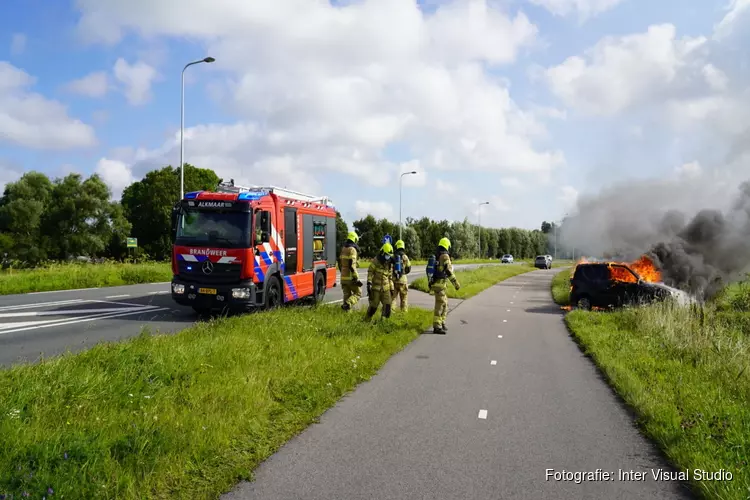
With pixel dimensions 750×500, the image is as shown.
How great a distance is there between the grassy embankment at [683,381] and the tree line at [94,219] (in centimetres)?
3805

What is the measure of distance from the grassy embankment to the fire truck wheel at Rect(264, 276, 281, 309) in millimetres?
6929

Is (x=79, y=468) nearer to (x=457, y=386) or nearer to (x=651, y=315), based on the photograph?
(x=457, y=386)

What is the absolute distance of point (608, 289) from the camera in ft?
55.6

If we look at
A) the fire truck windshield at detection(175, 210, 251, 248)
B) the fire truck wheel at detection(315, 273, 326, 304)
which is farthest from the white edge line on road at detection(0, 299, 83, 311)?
the fire truck wheel at detection(315, 273, 326, 304)

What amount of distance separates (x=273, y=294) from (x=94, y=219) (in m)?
47.1

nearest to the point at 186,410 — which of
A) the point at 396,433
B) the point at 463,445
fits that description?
the point at 396,433

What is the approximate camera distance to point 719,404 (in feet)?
19.8

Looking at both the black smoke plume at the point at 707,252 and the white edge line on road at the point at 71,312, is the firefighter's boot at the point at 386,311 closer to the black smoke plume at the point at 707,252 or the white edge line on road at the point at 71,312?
the white edge line on road at the point at 71,312

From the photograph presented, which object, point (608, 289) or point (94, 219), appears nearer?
point (608, 289)

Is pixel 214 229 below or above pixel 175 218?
below

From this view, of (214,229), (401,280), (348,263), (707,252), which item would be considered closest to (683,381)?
(401,280)

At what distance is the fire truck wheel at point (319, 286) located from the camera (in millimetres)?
16078

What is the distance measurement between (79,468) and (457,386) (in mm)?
4520

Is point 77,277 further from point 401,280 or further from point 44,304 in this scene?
point 401,280
